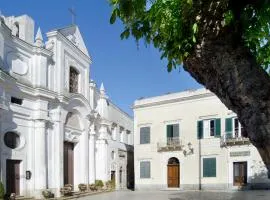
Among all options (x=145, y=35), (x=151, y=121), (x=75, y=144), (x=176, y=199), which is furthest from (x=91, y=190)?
(x=145, y=35)

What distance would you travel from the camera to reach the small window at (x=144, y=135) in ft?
114

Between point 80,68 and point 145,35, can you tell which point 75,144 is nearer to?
point 80,68

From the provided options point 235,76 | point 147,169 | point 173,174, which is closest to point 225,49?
point 235,76

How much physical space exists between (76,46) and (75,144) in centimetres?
723

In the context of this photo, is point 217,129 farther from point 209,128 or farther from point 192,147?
point 192,147

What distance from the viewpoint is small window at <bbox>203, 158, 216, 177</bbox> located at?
30.7 m

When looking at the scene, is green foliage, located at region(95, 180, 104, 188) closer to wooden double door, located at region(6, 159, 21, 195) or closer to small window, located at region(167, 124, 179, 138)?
small window, located at region(167, 124, 179, 138)

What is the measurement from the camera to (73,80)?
1245 inches

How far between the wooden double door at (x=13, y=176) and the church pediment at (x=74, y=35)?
411 inches

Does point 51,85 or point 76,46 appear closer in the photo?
point 51,85

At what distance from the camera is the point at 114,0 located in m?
4.25

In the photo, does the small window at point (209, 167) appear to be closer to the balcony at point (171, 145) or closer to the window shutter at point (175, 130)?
the balcony at point (171, 145)

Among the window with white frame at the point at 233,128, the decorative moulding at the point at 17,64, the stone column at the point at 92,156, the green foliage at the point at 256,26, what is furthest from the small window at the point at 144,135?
the green foliage at the point at 256,26

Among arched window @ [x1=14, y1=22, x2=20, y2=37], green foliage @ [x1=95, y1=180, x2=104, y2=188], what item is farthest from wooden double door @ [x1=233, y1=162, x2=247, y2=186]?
arched window @ [x1=14, y1=22, x2=20, y2=37]
